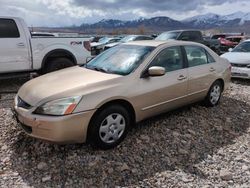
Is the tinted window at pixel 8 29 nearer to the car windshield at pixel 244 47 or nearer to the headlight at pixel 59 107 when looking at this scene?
the headlight at pixel 59 107

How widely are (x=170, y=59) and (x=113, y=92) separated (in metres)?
1.56

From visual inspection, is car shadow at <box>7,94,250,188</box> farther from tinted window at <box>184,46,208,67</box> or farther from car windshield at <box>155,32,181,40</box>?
car windshield at <box>155,32,181,40</box>

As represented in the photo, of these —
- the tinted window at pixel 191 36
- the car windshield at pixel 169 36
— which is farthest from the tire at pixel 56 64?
the tinted window at pixel 191 36

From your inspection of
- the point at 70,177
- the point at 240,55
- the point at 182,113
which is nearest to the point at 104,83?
the point at 70,177

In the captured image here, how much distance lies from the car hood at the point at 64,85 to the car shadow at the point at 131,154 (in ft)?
2.54

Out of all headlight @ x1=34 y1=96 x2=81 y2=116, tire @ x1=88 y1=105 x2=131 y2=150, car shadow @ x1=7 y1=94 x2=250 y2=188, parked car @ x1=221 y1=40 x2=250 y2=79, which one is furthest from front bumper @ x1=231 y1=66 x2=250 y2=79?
headlight @ x1=34 y1=96 x2=81 y2=116

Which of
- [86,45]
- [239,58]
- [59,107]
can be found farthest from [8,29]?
[239,58]

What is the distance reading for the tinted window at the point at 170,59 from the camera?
193 inches

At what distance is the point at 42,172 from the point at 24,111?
84 cm

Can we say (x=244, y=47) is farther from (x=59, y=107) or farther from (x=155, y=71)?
(x=59, y=107)

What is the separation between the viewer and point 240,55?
9820 mm

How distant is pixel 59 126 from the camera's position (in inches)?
144

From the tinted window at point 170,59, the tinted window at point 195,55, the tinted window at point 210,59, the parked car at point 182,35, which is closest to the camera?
the tinted window at point 170,59

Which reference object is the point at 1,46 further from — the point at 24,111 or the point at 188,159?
the point at 188,159
